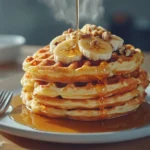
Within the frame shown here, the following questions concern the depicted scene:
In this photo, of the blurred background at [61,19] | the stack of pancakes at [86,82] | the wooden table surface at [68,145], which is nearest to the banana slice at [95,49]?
the stack of pancakes at [86,82]

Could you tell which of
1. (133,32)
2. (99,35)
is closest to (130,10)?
(133,32)

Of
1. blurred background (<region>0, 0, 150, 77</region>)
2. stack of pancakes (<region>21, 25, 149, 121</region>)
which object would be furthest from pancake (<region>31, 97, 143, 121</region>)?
blurred background (<region>0, 0, 150, 77</region>)

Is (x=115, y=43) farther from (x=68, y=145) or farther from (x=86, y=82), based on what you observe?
(x=68, y=145)

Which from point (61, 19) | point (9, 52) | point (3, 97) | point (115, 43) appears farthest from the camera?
point (61, 19)

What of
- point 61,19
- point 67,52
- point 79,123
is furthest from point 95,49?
point 61,19

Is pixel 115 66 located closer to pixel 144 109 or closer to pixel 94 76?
pixel 94 76
